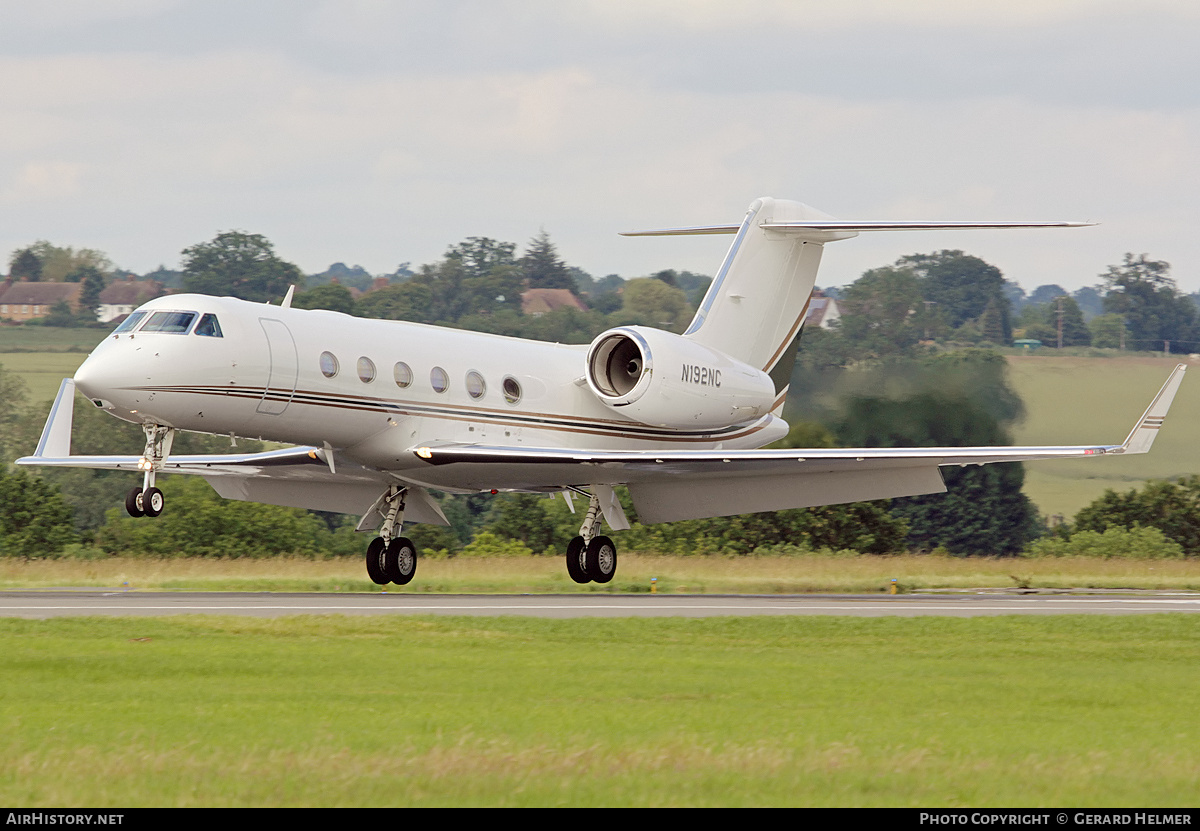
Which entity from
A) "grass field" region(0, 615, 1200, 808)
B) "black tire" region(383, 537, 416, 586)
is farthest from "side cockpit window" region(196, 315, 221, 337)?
"black tire" region(383, 537, 416, 586)

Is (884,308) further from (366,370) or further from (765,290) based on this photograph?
(366,370)

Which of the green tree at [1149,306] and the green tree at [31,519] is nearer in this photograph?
the green tree at [31,519]

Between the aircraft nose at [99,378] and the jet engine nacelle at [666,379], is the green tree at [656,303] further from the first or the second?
the aircraft nose at [99,378]

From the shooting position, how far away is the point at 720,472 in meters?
23.8

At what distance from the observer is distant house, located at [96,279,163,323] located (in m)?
96.3

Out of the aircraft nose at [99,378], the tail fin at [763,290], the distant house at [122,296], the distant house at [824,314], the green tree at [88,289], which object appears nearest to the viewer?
the aircraft nose at [99,378]

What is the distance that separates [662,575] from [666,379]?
7145mm

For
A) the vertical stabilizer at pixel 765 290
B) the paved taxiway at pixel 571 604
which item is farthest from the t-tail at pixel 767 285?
the paved taxiway at pixel 571 604

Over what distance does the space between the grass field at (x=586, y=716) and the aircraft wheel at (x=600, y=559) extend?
752cm

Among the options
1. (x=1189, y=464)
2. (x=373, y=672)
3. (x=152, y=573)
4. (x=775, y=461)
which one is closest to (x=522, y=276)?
(x=1189, y=464)

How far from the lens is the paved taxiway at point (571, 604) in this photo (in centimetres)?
2059

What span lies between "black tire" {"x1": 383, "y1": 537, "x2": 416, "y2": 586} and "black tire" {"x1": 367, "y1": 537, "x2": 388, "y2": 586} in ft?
0.21
